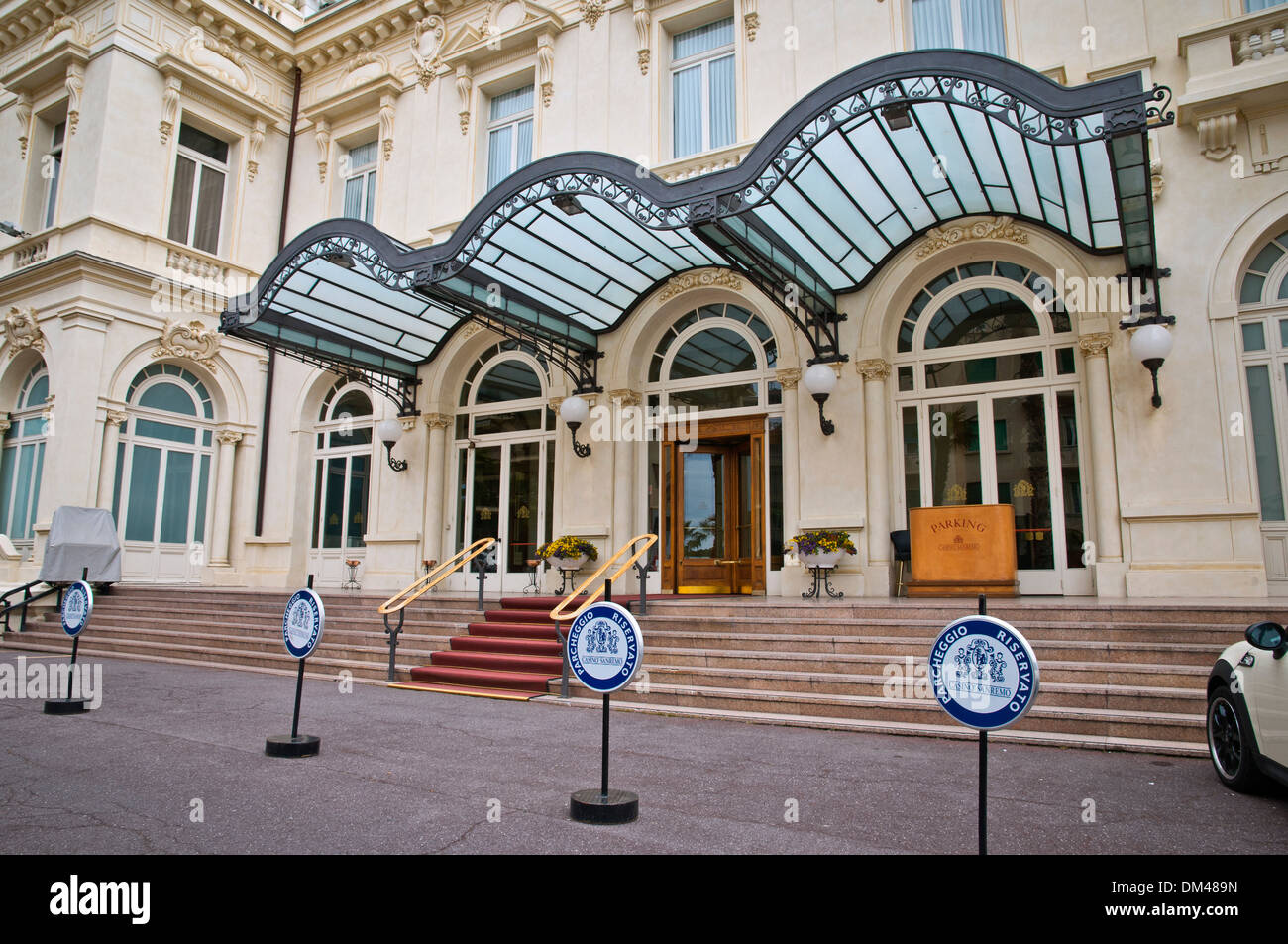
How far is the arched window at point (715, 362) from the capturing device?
13.2 meters

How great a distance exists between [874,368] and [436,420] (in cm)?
807

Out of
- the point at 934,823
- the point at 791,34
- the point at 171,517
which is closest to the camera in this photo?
the point at 934,823

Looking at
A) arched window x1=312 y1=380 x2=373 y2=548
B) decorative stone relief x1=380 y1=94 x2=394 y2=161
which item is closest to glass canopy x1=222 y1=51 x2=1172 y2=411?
arched window x1=312 y1=380 x2=373 y2=548

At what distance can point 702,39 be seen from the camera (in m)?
14.3

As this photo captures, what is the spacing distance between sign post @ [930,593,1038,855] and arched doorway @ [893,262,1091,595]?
811cm

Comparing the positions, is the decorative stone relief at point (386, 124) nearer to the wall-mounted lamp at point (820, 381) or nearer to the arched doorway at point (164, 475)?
the arched doorway at point (164, 475)

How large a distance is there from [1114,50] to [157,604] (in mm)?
16790

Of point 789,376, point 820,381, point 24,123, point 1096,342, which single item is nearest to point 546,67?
point 789,376

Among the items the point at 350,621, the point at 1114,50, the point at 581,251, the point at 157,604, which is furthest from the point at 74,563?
the point at 1114,50

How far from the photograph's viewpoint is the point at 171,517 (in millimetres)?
17234

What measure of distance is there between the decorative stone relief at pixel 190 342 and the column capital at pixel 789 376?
40.3 feet

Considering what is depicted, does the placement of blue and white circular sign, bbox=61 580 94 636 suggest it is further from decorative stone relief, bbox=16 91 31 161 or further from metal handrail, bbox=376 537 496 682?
decorative stone relief, bbox=16 91 31 161

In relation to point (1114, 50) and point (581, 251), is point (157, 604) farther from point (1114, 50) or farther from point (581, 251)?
point (1114, 50)

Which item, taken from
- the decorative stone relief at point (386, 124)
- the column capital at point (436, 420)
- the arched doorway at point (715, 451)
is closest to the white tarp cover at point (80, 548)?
the column capital at point (436, 420)
